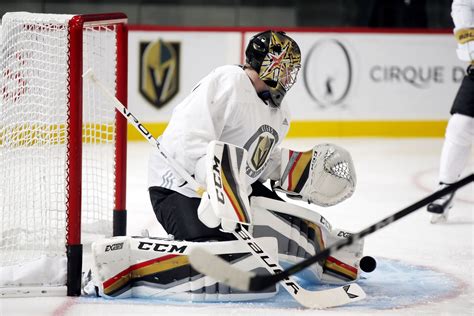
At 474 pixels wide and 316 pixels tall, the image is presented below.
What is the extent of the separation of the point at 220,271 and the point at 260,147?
0.79 meters

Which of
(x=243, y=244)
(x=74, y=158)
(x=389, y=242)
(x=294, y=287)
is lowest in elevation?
(x=389, y=242)

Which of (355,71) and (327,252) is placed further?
(355,71)

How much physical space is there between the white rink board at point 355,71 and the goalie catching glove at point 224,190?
3.69m

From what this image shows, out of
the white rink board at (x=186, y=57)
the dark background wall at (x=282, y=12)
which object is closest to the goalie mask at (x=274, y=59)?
the white rink board at (x=186, y=57)

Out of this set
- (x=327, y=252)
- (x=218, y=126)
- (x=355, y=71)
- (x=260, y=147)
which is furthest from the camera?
(x=355, y=71)

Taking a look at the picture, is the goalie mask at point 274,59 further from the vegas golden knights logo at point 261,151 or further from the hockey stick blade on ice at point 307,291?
the hockey stick blade on ice at point 307,291

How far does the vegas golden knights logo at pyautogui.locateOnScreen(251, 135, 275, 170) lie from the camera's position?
3.02 meters

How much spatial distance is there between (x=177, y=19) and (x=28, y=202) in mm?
4044

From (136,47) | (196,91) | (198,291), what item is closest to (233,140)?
(196,91)

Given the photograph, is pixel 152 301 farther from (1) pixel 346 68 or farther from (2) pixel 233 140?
(1) pixel 346 68

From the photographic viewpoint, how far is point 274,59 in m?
2.93

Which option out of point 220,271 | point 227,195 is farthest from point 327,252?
point 227,195

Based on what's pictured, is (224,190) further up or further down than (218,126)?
further down

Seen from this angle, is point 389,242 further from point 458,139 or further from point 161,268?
point 161,268
